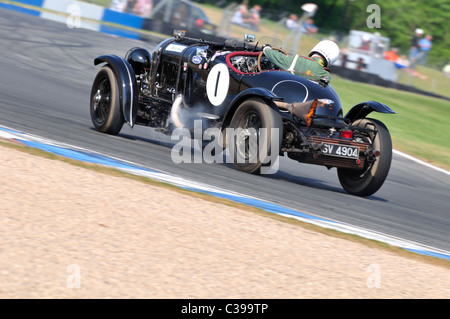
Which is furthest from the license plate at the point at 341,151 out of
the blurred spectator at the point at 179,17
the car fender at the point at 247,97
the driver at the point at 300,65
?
the blurred spectator at the point at 179,17

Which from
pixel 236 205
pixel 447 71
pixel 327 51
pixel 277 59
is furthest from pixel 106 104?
pixel 447 71

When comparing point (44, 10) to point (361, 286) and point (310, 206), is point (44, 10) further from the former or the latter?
point (361, 286)

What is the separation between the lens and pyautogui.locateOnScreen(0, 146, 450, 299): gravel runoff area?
3.99m

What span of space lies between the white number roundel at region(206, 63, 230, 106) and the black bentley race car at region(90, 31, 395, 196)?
0.01 m

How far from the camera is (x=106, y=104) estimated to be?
9.05 m

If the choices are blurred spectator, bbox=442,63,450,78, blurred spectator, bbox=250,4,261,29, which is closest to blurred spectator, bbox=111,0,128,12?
blurred spectator, bbox=250,4,261,29

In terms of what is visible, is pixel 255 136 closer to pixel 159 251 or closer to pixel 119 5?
pixel 159 251

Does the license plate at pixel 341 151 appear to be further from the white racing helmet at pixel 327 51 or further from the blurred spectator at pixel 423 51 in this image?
the blurred spectator at pixel 423 51

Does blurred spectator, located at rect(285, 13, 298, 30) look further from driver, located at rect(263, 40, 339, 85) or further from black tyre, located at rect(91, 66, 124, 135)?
driver, located at rect(263, 40, 339, 85)

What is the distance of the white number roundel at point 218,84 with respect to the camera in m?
8.20

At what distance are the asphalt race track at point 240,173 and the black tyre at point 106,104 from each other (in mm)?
143
